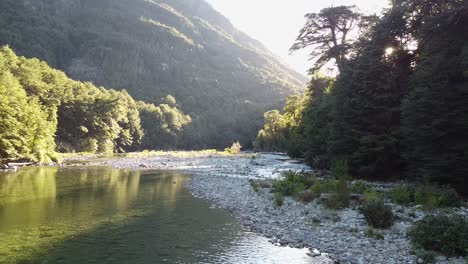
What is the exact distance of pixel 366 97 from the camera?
3250cm

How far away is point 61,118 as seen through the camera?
86188mm

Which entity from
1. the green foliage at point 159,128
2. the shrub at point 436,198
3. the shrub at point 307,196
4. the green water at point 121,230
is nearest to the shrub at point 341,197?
the shrub at point 307,196

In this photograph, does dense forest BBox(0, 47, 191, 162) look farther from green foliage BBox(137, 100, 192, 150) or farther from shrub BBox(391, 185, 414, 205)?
shrub BBox(391, 185, 414, 205)

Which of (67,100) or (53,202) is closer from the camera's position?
(53,202)

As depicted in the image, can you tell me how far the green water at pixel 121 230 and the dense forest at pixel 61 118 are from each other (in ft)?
81.7

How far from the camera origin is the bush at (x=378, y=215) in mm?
16047

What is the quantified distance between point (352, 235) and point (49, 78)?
7928 cm

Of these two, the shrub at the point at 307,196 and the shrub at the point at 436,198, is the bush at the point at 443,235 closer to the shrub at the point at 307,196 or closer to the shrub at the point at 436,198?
the shrub at the point at 436,198

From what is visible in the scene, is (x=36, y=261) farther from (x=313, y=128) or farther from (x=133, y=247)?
(x=313, y=128)

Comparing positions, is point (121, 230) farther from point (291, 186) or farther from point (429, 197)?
point (429, 197)

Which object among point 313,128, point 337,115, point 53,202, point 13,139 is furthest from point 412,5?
point 13,139

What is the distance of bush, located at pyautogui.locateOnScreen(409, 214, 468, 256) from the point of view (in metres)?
12.6

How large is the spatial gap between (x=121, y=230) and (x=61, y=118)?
251ft

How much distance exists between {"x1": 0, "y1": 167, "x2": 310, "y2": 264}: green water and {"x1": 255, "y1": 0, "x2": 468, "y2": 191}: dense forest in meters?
13.4
